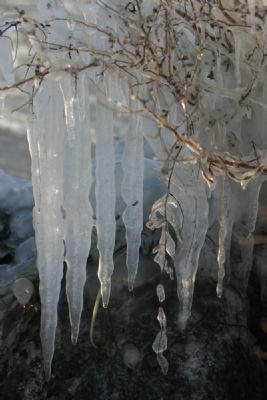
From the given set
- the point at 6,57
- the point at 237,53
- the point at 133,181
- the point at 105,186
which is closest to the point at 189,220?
the point at 133,181

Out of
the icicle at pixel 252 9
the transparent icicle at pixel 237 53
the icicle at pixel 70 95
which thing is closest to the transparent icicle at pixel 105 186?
the icicle at pixel 70 95

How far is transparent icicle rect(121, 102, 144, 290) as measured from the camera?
9.95 feet

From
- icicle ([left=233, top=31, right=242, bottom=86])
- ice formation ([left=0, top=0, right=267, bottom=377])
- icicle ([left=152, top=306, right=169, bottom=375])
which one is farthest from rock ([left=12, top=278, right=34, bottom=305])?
icicle ([left=233, top=31, right=242, bottom=86])

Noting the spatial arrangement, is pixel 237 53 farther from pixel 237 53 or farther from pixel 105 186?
pixel 105 186

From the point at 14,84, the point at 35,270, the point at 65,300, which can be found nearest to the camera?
the point at 14,84

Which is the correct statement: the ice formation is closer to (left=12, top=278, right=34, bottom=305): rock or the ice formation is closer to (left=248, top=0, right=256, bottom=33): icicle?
(left=248, top=0, right=256, bottom=33): icicle

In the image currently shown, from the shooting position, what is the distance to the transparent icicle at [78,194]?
9.55 feet

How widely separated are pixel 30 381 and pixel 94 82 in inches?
54.6

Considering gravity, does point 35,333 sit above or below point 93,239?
below

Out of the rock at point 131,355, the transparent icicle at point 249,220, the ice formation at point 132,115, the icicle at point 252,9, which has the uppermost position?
the icicle at point 252,9

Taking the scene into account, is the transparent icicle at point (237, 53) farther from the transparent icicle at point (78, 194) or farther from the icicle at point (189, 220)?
the transparent icicle at point (78, 194)

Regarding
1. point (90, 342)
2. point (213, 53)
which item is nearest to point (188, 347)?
point (90, 342)

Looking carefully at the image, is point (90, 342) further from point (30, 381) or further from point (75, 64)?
Result: point (75, 64)

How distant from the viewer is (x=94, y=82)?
9.76 feet
